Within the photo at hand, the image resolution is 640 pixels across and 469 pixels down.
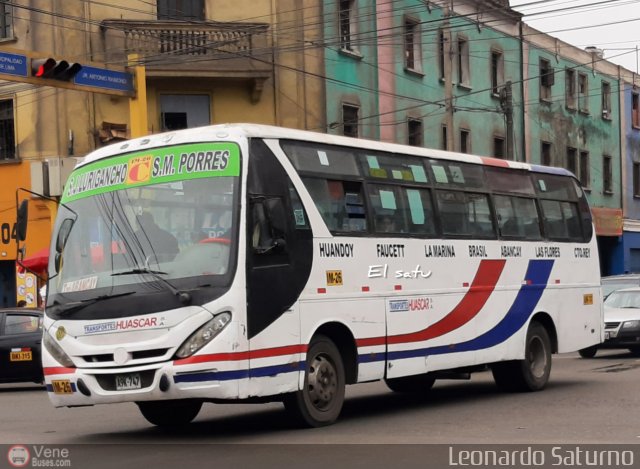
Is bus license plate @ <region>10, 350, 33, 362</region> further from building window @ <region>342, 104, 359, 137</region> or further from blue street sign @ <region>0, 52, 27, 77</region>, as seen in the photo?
building window @ <region>342, 104, 359, 137</region>

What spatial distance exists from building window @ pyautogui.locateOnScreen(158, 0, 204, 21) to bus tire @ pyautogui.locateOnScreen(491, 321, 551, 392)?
16.3 metres

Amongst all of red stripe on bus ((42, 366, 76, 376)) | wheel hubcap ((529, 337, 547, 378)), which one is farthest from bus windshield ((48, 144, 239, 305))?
wheel hubcap ((529, 337, 547, 378))

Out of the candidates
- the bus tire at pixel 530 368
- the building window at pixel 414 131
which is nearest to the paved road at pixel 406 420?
the bus tire at pixel 530 368

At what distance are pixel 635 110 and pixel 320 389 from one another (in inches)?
1730

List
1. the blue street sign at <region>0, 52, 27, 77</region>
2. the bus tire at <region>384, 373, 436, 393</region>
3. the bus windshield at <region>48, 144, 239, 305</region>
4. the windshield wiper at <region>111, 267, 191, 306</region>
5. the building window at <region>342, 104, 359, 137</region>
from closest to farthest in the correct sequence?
the windshield wiper at <region>111, 267, 191, 306</region>, the bus windshield at <region>48, 144, 239, 305</region>, the bus tire at <region>384, 373, 436, 393</region>, the blue street sign at <region>0, 52, 27, 77</region>, the building window at <region>342, 104, 359, 137</region>

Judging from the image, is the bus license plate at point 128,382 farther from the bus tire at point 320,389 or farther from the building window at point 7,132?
the building window at point 7,132

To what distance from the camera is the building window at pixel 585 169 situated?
48.0 meters

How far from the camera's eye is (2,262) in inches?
1256

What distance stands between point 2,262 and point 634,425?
902 inches

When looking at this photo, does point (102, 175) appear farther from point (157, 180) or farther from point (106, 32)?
point (106, 32)

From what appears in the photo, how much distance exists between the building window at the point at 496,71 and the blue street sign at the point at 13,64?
23.4 meters

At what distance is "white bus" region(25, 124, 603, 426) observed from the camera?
443 inches

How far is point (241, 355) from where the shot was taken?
36.9 ft

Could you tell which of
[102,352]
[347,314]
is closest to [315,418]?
[347,314]
